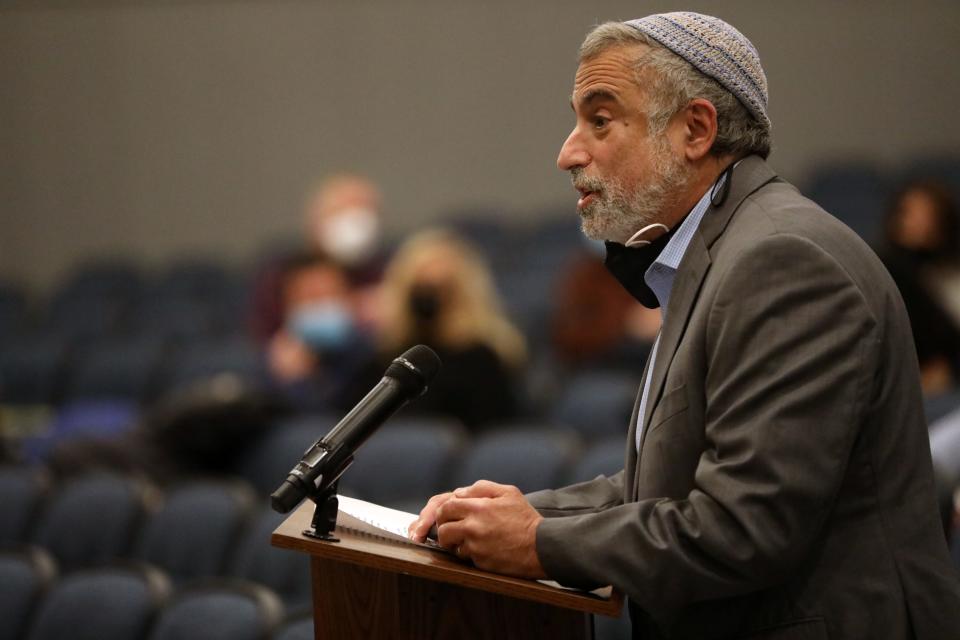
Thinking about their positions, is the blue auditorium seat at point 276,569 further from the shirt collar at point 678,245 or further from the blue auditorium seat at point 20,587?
the shirt collar at point 678,245

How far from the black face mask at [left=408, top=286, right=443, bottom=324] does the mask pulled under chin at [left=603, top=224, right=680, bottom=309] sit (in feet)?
8.88

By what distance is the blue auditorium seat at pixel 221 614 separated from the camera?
261 cm

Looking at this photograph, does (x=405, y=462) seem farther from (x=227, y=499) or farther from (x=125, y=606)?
(x=125, y=606)

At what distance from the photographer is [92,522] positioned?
374cm

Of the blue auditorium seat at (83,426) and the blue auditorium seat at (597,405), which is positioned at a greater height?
the blue auditorium seat at (83,426)

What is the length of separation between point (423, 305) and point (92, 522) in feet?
4.60

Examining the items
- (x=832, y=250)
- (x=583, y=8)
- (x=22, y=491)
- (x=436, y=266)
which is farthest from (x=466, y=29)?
(x=832, y=250)

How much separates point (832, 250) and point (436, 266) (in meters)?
3.10

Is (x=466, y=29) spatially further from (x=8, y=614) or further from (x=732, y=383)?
(x=732, y=383)

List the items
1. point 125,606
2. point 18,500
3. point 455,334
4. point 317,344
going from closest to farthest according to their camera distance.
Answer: point 125,606 → point 18,500 → point 455,334 → point 317,344

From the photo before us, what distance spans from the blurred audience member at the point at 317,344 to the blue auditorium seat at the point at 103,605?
1837 millimetres

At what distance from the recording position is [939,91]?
750cm

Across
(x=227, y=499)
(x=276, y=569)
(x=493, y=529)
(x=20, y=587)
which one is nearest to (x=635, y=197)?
(x=493, y=529)

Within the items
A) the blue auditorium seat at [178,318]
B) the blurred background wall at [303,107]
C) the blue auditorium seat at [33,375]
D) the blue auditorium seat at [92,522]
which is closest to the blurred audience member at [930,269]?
the blue auditorium seat at [92,522]
